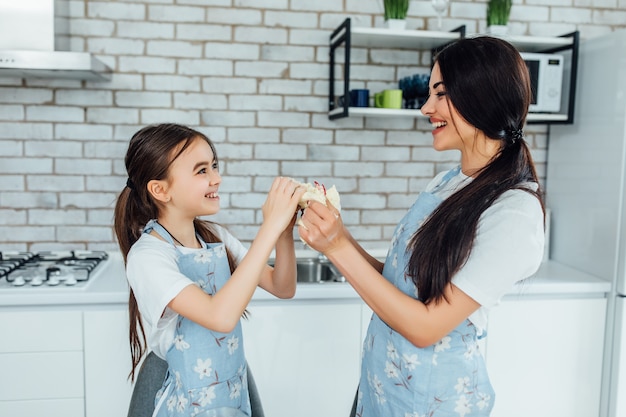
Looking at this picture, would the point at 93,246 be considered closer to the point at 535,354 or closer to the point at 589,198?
the point at 535,354

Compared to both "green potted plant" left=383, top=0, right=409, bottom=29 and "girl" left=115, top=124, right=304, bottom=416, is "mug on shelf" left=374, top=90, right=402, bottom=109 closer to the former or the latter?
"green potted plant" left=383, top=0, right=409, bottom=29

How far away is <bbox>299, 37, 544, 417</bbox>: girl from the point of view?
117 cm

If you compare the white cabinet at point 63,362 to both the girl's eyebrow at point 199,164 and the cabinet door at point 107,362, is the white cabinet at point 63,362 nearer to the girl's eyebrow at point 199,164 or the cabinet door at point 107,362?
the cabinet door at point 107,362

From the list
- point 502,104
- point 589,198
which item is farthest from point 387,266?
point 589,198

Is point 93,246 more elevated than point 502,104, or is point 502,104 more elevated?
point 502,104

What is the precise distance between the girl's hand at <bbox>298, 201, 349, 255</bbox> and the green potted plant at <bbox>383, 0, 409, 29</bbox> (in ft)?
4.98

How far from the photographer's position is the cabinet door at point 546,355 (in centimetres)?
236

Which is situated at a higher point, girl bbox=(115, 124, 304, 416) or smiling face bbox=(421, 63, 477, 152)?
smiling face bbox=(421, 63, 477, 152)

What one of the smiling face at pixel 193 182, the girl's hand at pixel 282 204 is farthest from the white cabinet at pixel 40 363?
the girl's hand at pixel 282 204

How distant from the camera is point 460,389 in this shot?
4.24 feet

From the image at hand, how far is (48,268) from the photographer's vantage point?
2223 mm

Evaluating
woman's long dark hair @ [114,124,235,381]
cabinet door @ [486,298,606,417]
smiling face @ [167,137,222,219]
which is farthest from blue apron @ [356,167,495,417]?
cabinet door @ [486,298,606,417]

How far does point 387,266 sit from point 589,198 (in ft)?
5.02

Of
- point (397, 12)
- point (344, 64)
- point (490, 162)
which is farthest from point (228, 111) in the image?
point (490, 162)
